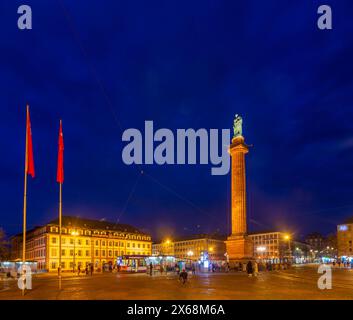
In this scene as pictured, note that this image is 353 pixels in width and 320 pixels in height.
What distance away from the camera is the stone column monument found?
186 feet

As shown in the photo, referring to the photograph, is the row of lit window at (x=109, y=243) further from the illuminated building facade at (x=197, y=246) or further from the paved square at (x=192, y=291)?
the paved square at (x=192, y=291)

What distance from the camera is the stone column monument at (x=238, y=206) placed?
56.7 metres

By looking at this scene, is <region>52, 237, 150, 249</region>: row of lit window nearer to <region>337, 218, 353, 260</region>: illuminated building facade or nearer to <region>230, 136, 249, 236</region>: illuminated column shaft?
<region>230, 136, 249, 236</region>: illuminated column shaft

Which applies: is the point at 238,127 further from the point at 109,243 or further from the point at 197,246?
the point at 197,246

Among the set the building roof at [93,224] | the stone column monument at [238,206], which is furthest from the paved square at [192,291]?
the building roof at [93,224]

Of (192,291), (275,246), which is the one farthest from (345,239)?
(192,291)

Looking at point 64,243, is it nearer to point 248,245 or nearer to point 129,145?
point 248,245

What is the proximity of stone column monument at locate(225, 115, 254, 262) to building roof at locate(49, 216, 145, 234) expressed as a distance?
4829 cm

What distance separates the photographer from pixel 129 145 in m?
27.8

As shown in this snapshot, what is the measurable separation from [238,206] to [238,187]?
9.88 feet

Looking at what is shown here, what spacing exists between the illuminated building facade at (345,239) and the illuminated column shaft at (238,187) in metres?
76.6

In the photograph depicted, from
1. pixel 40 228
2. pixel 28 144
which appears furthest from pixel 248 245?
pixel 40 228
